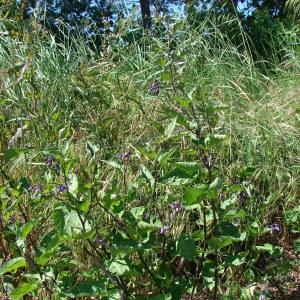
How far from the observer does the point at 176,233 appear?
2.87 metres

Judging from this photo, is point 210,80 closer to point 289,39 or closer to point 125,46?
point 125,46

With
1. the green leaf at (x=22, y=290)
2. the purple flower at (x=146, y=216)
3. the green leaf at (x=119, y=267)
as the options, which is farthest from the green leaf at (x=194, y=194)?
the green leaf at (x=22, y=290)

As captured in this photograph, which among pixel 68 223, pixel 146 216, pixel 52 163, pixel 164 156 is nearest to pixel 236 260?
pixel 146 216

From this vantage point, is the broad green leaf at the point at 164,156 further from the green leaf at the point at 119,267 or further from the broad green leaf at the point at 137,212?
the green leaf at the point at 119,267

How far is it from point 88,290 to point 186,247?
39 centimetres

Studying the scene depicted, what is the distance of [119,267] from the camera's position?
2.03 m

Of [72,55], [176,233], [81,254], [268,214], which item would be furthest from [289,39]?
[81,254]

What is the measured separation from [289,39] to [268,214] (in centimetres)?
311

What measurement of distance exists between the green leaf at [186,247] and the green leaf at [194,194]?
219 mm

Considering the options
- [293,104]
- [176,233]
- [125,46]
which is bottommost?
[176,233]

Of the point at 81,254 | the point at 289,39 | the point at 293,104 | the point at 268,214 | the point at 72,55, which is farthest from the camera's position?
the point at 289,39

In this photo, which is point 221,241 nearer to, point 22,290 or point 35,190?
point 22,290

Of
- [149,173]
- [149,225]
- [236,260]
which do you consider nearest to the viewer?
[149,225]

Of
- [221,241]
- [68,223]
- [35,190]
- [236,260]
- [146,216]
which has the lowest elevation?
[236,260]
